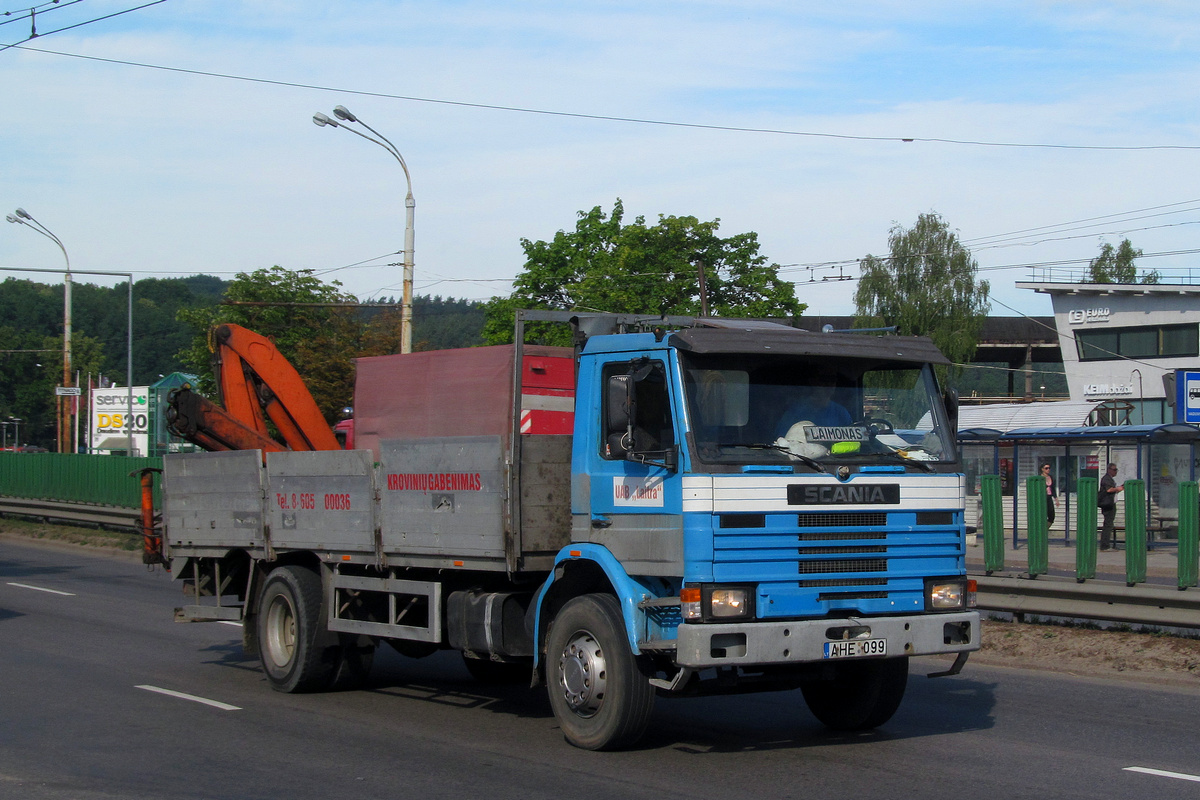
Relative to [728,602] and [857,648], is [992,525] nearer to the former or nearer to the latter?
[857,648]

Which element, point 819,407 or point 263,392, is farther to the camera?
point 263,392

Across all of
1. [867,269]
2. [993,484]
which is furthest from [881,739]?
[867,269]

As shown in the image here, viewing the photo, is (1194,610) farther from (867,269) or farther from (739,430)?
(867,269)

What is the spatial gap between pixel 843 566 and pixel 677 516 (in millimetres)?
1080

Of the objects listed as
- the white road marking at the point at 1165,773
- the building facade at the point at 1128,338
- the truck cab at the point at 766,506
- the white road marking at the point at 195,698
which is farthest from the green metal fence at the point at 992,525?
the building facade at the point at 1128,338

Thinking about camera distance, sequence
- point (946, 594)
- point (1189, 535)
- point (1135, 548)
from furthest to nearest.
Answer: point (1135, 548), point (1189, 535), point (946, 594)

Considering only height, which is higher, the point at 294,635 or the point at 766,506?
the point at 766,506

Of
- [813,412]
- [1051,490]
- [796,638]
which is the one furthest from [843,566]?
A: [1051,490]

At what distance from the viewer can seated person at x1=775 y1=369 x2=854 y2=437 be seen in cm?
750

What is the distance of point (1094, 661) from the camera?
1131cm

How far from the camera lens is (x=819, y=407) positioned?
7.61m

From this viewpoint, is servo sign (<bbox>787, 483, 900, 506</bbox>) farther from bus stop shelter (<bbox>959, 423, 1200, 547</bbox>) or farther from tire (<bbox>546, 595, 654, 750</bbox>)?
bus stop shelter (<bbox>959, 423, 1200, 547</bbox>)

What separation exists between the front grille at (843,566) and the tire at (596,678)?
1145mm

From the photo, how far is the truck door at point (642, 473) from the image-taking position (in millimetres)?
7191
